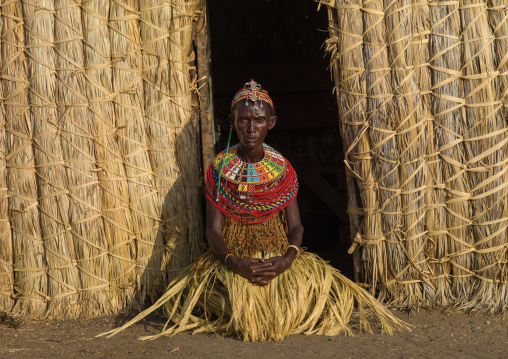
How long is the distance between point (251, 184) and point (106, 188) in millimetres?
988

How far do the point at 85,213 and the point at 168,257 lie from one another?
63cm

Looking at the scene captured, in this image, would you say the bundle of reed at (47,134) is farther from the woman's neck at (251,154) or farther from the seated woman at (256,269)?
the woman's neck at (251,154)

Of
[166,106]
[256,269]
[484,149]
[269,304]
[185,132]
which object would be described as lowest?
A: [269,304]

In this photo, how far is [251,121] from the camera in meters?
3.43

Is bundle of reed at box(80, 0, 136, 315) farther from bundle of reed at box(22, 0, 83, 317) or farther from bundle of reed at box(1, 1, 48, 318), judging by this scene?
bundle of reed at box(1, 1, 48, 318)

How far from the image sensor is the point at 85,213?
3691 millimetres

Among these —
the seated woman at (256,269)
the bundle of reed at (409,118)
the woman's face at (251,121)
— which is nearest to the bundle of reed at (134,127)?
the seated woman at (256,269)

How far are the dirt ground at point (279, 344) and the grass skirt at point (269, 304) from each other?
73 mm

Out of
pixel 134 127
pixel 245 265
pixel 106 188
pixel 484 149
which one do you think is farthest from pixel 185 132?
pixel 484 149

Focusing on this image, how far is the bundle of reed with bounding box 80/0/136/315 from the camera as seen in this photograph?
3.66 metres

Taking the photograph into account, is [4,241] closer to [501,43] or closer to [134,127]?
[134,127]

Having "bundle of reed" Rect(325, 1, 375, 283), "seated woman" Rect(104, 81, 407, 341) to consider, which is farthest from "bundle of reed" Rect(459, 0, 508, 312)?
"seated woman" Rect(104, 81, 407, 341)

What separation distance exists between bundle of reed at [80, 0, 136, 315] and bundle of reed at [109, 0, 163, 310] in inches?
1.6

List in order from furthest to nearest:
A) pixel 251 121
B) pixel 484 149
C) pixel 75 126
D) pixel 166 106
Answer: pixel 166 106, pixel 75 126, pixel 484 149, pixel 251 121
